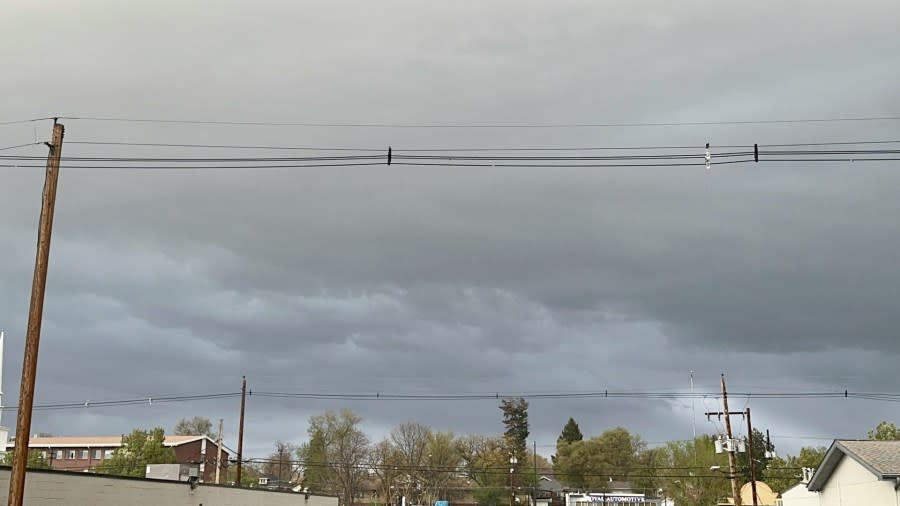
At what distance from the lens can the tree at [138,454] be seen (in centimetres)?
9381

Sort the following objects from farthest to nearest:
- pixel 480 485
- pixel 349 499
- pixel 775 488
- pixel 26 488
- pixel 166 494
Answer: pixel 480 485, pixel 349 499, pixel 775 488, pixel 166 494, pixel 26 488

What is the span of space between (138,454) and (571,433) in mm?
101635

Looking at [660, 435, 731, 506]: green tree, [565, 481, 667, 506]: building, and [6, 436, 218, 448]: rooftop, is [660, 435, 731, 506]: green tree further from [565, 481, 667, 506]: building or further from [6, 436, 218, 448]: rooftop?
[6, 436, 218, 448]: rooftop

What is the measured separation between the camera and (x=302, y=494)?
191ft

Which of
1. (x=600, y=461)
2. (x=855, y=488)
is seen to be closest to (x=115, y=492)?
(x=855, y=488)

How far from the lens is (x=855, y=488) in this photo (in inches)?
1469

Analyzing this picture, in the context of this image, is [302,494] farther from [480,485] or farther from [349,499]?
[480,485]

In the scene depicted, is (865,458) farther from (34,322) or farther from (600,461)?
(600,461)

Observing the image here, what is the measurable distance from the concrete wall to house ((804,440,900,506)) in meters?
30.4

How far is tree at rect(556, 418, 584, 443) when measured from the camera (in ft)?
582

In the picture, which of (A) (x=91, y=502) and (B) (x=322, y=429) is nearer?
(A) (x=91, y=502)

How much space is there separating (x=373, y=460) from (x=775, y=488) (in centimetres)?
5697

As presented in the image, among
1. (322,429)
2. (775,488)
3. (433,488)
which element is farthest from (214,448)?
(775,488)

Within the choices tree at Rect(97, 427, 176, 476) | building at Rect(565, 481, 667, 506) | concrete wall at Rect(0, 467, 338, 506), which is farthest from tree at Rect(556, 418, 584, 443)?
concrete wall at Rect(0, 467, 338, 506)
